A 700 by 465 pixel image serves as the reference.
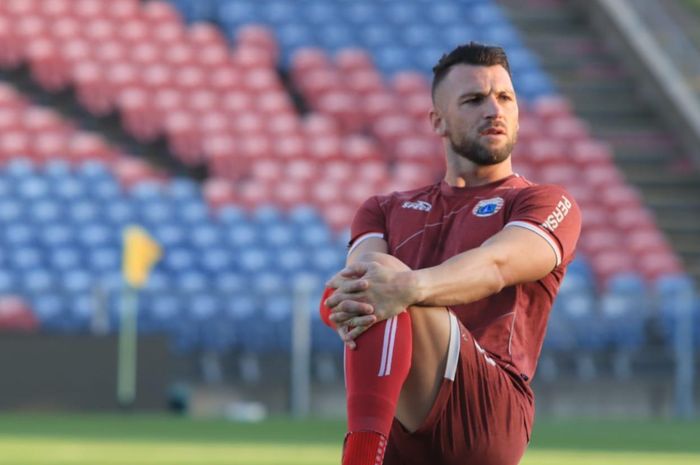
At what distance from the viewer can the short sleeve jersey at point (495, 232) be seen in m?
4.15

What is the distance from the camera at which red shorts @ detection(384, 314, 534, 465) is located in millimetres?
3836

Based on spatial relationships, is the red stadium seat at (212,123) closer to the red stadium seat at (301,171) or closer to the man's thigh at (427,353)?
the red stadium seat at (301,171)

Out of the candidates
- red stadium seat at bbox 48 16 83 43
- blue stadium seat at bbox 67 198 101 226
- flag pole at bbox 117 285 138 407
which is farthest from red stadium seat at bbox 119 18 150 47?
flag pole at bbox 117 285 138 407

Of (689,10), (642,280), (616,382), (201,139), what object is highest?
(689,10)

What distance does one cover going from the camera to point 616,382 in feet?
47.9

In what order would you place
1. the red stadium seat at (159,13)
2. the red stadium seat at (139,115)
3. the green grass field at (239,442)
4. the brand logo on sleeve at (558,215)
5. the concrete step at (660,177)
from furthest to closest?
the red stadium seat at (159,13), the concrete step at (660,177), the red stadium seat at (139,115), the green grass field at (239,442), the brand logo on sleeve at (558,215)

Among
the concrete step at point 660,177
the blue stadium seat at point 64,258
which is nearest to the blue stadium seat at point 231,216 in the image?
the blue stadium seat at point 64,258

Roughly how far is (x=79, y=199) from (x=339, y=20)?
492 cm

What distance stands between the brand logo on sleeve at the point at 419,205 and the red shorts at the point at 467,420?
0.56 m

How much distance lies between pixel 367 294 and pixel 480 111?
0.75 metres

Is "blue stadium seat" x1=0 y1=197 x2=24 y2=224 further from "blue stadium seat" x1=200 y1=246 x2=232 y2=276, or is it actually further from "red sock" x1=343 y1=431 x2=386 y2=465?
"red sock" x1=343 y1=431 x2=386 y2=465

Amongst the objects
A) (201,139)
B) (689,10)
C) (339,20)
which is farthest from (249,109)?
(689,10)

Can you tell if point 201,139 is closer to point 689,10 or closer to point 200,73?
point 200,73

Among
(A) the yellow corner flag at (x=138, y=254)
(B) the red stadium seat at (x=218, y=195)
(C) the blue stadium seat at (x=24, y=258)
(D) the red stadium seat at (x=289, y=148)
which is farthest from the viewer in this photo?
(D) the red stadium seat at (x=289, y=148)
